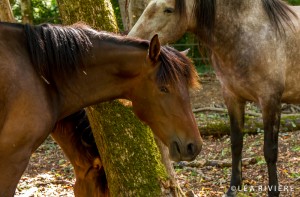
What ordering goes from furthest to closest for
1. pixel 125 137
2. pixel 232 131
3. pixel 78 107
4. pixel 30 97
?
pixel 232 131
pixel 125 137
pixel 78 107
pixel 30 97

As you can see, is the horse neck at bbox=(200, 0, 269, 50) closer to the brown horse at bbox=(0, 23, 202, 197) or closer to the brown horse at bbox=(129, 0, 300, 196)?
the brown horse at bbox=(129, 0, 300, 196)

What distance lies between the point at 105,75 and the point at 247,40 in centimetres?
240

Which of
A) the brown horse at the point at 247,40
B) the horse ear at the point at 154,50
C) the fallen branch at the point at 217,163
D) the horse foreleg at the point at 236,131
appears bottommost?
the fallen branch at the point at 217,163

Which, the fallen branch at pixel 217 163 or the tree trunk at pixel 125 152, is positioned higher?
the tree trunk at pixel 125 152

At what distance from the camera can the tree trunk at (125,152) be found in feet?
13.3

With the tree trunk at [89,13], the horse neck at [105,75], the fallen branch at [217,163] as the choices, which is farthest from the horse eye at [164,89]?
the fallen branch at [217,163]

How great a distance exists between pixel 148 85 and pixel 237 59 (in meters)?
2.30

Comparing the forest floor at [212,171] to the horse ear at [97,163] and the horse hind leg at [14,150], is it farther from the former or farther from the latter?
the horse hind leg at [14,150]

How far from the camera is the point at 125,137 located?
A: 407 centimetres

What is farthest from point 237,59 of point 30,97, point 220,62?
point 30,97

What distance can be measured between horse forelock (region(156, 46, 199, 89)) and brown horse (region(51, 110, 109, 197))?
1138mm

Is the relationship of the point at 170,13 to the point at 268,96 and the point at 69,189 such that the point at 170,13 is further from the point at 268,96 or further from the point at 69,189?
the point at 69,189

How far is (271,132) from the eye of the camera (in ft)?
18.0

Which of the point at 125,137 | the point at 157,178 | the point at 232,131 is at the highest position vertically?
the point at 125,137
